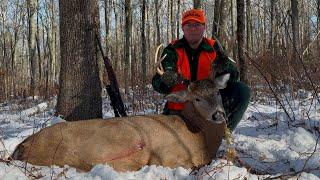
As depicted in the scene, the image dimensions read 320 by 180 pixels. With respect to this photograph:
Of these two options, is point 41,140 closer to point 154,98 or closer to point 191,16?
point 191,16

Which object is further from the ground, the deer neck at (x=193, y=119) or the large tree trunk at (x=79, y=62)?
the large tree trunk at (x=79, y=62)

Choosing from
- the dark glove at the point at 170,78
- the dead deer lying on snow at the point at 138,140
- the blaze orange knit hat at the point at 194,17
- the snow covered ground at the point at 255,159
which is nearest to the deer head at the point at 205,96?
the dead deer lying on snow at the point at 138,140

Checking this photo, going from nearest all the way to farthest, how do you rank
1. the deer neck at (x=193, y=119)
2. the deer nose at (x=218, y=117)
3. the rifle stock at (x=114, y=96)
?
the deer nose at (x=218, y=117) → the deer neck at (x=193, y=119) → the rifle stock at (x=114, y=96)

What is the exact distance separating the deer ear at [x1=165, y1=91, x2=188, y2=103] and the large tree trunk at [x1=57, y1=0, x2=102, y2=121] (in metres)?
1.75

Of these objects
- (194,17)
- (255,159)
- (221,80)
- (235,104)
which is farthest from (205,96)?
(194,17)

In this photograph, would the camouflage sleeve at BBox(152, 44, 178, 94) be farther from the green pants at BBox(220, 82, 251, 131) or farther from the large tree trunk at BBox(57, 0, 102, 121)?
the large tree trunk at BBox(57, 0, 102, 121)

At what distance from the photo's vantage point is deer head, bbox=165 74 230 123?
221 inches

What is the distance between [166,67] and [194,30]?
24.0 inches

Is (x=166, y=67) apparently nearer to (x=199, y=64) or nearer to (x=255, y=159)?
(x=199, y=64)

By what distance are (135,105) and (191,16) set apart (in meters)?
5.02

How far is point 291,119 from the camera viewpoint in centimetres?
702

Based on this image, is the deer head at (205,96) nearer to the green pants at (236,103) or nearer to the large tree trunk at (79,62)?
the green pants at (236,103)

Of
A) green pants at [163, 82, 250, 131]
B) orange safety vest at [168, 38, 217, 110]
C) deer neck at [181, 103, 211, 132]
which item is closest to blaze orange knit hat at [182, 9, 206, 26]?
orange safety vest at [168, 38, 217, 110]

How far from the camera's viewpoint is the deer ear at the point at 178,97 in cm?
584
